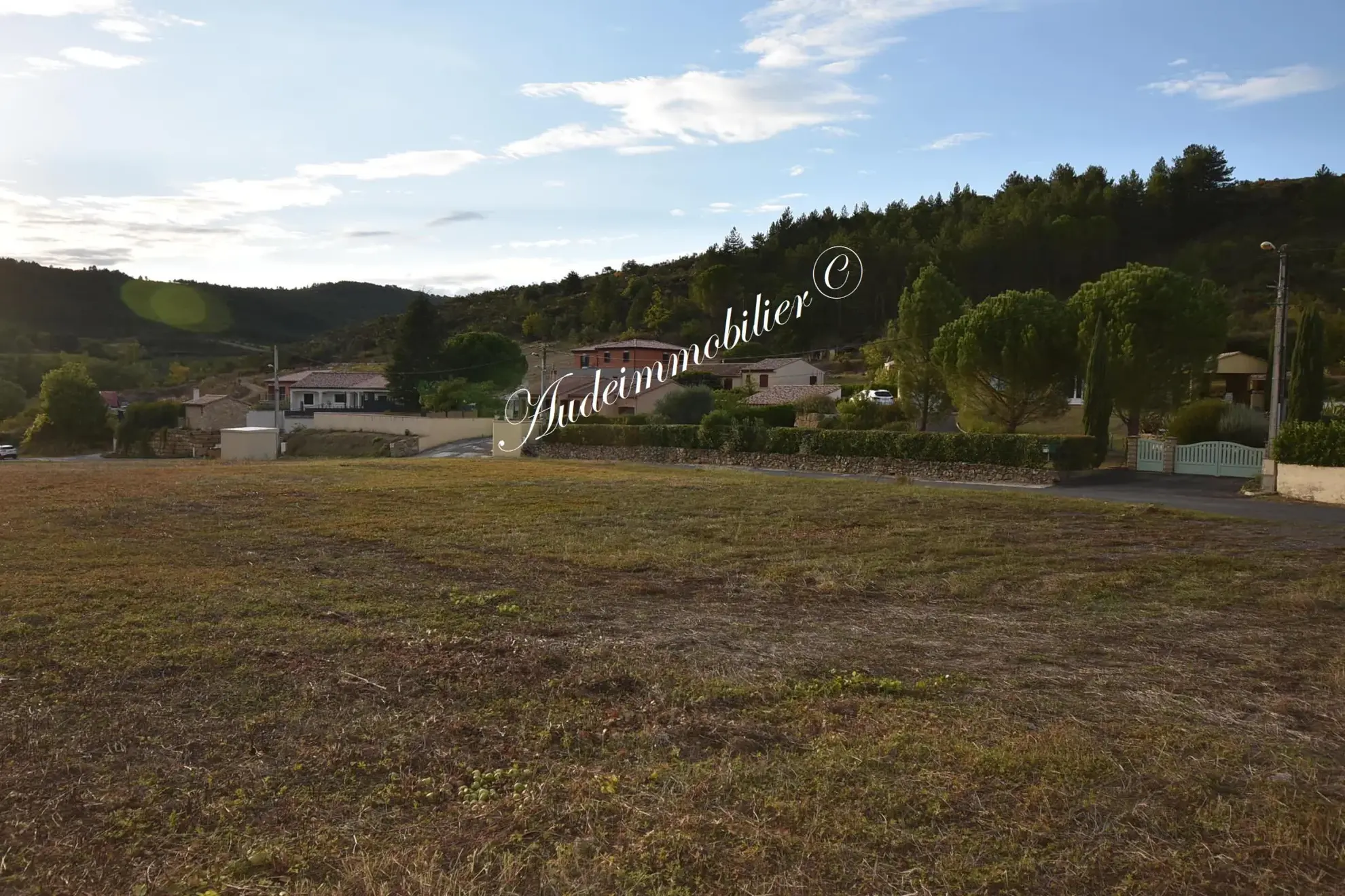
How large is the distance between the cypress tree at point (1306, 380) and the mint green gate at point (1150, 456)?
15.4ft

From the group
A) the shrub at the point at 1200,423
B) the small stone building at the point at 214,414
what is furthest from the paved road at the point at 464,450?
the shrub at the point at 1200,423

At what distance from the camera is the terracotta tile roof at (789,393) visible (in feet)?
175

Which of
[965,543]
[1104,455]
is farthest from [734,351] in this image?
[965,543]

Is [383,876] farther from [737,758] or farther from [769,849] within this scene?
[737,758]

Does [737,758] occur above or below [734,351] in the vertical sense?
below

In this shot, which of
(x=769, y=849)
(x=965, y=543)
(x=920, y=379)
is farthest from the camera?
(x=920, y=379)

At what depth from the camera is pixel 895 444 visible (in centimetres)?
3266

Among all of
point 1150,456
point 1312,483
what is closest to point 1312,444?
point 1312,483

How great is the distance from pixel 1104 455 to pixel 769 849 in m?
29.4

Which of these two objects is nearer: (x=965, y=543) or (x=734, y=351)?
(x=965, y=543)

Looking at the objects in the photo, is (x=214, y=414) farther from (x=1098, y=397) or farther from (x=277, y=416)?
(x=1098, y=397)

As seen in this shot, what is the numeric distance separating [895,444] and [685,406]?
16.9 meters

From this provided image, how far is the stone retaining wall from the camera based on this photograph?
29.5 m

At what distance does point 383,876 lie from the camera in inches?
171
